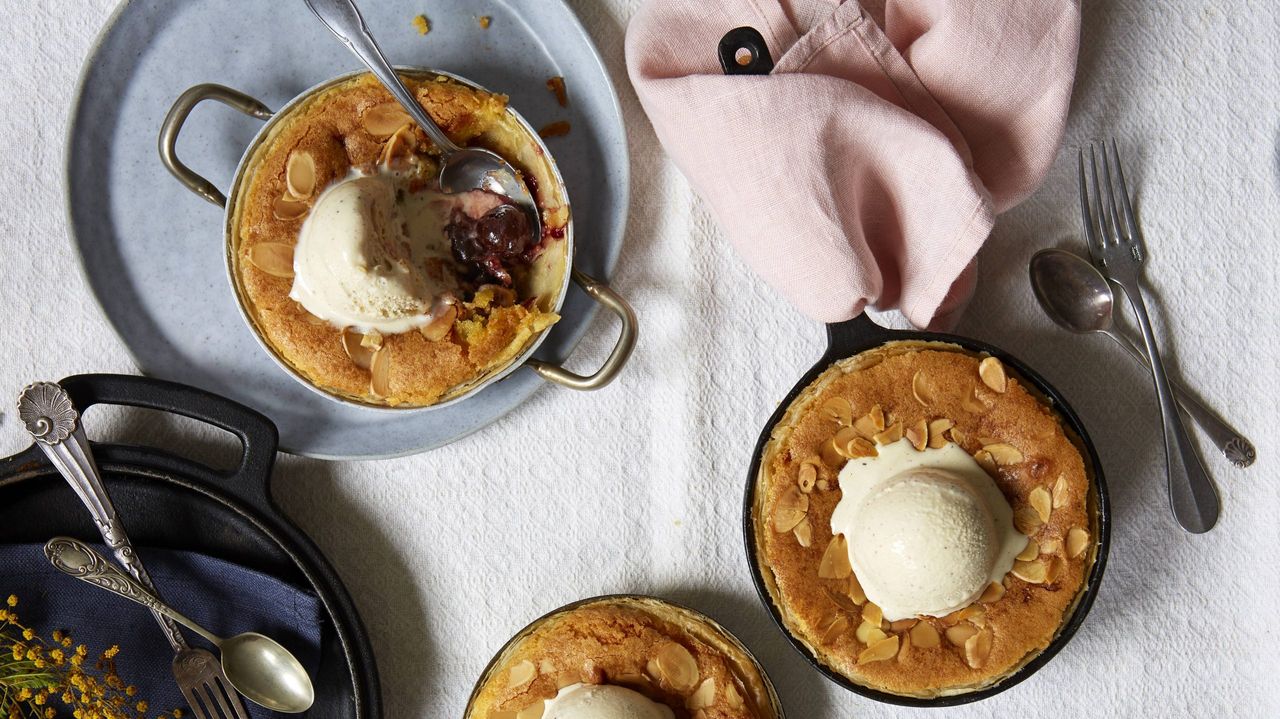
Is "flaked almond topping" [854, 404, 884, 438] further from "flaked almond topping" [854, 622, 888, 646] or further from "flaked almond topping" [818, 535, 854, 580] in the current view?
"flaked almond topping" [854, 622, 888, 646]

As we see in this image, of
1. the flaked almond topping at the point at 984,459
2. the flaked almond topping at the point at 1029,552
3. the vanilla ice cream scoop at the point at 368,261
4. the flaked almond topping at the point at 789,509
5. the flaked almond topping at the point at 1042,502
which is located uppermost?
the vanilla ice cream scoop at the point at 368,261

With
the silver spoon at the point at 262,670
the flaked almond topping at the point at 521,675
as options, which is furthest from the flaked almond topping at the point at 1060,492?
the silver spoon at the point at 262,670

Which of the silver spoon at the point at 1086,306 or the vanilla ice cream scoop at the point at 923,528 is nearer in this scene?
the vanilla ice cream scoop at the point at 923,528

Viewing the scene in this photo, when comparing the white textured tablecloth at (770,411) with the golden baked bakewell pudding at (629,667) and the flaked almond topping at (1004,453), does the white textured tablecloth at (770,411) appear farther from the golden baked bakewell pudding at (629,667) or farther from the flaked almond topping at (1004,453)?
the flaked almond topping at (1004,453)

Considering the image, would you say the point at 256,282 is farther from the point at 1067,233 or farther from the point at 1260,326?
the point at 1260,326

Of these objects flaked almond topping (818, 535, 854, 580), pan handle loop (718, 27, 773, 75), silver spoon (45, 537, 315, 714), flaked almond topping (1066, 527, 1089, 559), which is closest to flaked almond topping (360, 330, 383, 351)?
silver spoon (45, 537, 315, 714)

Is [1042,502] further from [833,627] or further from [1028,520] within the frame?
[833,627]

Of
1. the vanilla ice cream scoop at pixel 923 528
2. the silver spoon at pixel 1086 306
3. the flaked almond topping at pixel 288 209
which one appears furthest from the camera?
the silver spoon at pixel 1086 306
